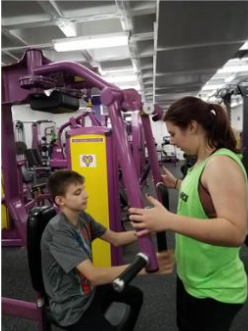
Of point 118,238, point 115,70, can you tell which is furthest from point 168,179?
point 115,70

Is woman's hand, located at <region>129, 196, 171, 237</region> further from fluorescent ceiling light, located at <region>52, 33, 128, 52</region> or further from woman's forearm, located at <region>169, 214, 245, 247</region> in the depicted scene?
fluorescent ceiling light, located at <region>52, 33, 128, 52</region>

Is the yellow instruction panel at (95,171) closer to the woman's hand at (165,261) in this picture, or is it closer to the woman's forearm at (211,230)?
the woman's hand at (165,261)

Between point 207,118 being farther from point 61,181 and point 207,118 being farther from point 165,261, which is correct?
point 61,181

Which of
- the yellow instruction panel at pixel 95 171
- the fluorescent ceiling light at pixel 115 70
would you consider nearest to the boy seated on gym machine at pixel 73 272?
the yellow instruction panel at pixel 95 171

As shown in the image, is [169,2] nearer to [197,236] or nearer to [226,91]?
[226,91]

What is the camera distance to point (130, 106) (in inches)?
48.0

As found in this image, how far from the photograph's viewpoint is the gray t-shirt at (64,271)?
1339mm

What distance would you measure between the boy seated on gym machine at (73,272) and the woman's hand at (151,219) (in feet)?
1.17

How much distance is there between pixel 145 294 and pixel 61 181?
1.52 meters

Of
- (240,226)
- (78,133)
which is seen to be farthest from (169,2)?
(240,226)

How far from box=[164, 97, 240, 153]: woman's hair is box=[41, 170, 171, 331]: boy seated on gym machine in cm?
57

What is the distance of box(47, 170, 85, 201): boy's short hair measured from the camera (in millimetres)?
1550

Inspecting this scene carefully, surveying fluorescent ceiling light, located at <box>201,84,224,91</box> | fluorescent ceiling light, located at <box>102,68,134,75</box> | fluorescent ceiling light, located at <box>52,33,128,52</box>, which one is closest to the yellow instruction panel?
fluorescent ceiling light, located at <box>52,33,128,52</box>

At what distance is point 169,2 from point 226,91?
5.79 ft
